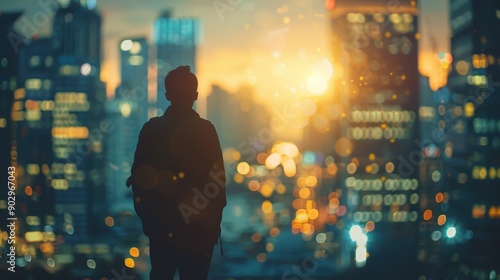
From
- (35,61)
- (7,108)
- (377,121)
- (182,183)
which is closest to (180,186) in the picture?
(182,183)

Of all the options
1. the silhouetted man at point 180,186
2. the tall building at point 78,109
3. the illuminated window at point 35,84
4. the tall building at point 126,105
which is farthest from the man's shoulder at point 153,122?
the tall building at point 126,105

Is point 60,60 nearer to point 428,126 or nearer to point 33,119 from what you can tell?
point 33,119

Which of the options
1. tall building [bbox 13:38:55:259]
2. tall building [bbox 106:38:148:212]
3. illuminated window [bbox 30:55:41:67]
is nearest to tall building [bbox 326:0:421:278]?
tall building [bbox 13:38:55:259]

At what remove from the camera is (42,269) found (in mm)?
7234

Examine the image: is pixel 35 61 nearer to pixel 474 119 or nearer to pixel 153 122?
pixel 474 119

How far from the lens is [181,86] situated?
1.84m

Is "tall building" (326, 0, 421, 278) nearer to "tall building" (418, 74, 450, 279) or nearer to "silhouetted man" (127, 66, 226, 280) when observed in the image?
"tall building" (418, 74, 450, 279)

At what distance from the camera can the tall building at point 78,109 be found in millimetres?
28078

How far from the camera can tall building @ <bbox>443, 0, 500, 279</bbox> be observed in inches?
813

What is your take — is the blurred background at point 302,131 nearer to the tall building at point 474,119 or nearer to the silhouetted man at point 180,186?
the tall building at point 474,119

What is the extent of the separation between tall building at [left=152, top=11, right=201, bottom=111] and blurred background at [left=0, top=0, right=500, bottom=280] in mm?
109

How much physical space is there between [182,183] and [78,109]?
95.3 ft

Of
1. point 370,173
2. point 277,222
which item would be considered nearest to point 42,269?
point 277,222

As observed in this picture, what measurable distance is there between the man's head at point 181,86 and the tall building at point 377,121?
17.5 meters
